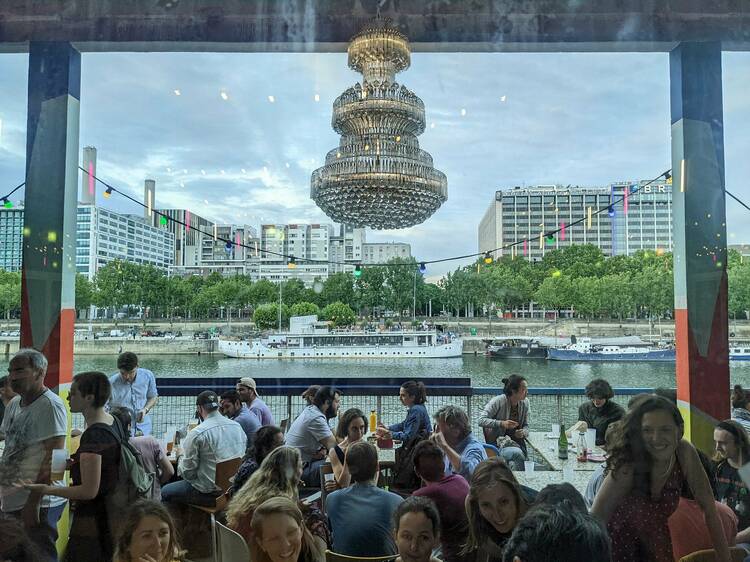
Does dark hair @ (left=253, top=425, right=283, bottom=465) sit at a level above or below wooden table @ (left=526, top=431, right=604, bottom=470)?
above

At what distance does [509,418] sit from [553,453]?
401 mm

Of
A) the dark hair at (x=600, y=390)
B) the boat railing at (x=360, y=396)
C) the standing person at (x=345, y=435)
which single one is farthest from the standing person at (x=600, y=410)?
the standing person at (x=345, y=435)

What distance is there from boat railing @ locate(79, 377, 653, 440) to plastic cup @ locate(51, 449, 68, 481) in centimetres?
212

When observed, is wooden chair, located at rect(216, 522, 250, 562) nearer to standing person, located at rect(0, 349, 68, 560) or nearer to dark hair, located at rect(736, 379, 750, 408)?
standing person, located at rect(0, 349, 68, 560)

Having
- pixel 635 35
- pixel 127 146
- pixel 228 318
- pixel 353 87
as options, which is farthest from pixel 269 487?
pixel 228 318

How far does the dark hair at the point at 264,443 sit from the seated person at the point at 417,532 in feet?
2.75

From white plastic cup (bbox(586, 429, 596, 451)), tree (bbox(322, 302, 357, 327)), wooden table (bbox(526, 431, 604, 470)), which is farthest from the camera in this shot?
tree (bbox(322, 302, 357, 327))

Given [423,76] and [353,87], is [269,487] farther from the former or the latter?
[423,76]

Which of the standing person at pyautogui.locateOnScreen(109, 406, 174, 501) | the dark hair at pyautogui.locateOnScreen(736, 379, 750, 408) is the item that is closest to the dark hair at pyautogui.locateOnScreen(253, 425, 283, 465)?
the standing person at pyautogui.locateOnScreen(109, 406, 174, 501)

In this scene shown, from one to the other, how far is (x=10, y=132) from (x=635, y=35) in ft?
13.6

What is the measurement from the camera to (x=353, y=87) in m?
3.65

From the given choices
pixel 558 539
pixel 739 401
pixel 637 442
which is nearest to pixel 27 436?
A: pixel 558 539

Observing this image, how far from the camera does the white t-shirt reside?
197cm

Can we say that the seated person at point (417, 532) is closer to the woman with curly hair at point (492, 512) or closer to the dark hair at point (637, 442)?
the woman with curly hair at point (492, 512)
